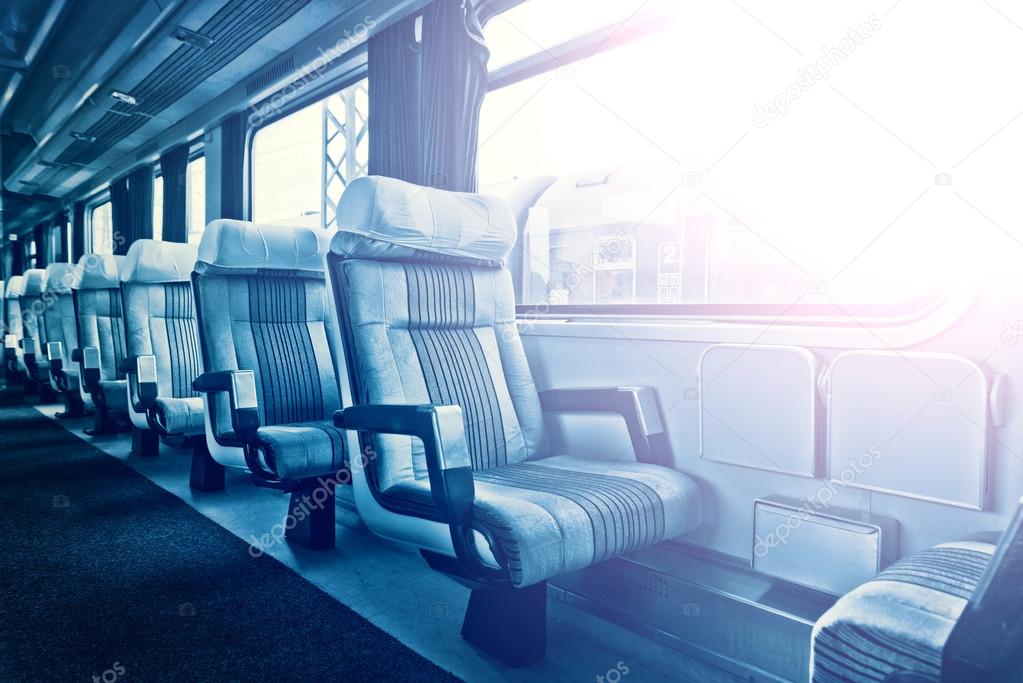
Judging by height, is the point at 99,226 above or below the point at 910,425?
above

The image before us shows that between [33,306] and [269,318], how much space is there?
559 centimetres

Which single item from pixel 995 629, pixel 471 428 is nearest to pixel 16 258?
pixel 471 428

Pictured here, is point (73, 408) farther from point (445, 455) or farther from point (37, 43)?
point (445, 455)

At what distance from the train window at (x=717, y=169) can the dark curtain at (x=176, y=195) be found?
4.06 m

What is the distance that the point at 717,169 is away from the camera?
86.7 inches

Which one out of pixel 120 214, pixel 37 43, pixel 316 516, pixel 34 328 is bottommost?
pixel 316 516

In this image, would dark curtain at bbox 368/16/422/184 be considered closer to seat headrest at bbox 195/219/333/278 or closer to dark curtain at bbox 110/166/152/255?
seat headrest at bbox 195/219/333/278

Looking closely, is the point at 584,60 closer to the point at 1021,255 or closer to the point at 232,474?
the point at 1021,255

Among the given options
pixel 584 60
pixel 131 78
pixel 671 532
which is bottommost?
pixel 671 532

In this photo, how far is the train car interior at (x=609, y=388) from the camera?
145 centimetres

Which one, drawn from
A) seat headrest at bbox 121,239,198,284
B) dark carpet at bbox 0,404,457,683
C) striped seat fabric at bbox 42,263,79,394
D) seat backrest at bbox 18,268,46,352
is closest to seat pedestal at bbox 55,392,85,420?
striped seat fabric at bbox 42,263,79,394

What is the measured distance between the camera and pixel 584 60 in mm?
2658

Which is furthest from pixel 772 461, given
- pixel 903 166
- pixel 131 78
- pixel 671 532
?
pixel 131 78

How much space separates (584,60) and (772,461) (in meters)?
1.73
